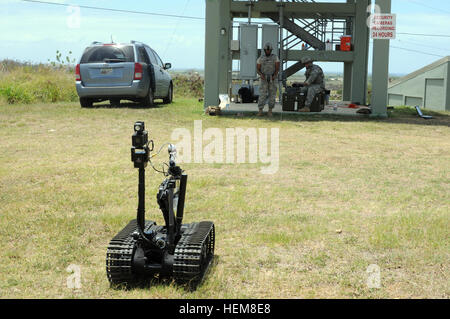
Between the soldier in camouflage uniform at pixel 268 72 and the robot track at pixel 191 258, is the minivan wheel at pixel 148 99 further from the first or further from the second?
the robot track at pixel 191 258

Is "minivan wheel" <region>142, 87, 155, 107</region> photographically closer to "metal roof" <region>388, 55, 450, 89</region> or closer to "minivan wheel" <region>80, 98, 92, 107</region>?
"minivan wheel" <region>80, 98, 92, 107</region>

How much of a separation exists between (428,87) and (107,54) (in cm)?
2615

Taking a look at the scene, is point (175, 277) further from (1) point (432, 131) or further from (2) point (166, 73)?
(2) point (166, 73)

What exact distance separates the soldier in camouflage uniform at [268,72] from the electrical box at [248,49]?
4.39 m

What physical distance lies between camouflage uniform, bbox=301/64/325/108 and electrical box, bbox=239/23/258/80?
3.42 meters

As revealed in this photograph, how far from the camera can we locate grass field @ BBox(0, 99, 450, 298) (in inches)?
154

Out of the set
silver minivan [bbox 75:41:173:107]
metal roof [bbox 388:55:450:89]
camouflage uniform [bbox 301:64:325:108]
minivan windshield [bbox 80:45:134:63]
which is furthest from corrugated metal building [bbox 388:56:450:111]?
minivan windshield [bbox 80:45:134:63]

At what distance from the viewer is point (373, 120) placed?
591 inches

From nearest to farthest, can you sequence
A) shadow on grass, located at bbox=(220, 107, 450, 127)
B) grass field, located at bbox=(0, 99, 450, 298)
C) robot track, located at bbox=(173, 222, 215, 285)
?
robot track, located at bbox=(173, 222, 215, 285) < grass field, located at bbox=(0, 99, 450, 298) < shadow on grass, located at bbox=(220, 107, 450, 127)

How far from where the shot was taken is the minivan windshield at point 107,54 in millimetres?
15234

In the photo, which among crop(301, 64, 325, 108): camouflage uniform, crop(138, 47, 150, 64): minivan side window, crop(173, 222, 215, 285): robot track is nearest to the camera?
crop(173, 222, 215, 285): robot track

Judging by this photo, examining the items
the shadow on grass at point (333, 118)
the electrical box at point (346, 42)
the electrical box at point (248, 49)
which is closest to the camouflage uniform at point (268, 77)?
the shadow on grass at point (333, 118)

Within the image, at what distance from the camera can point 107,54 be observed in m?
15.3

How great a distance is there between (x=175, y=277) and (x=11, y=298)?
1046 millimetres
